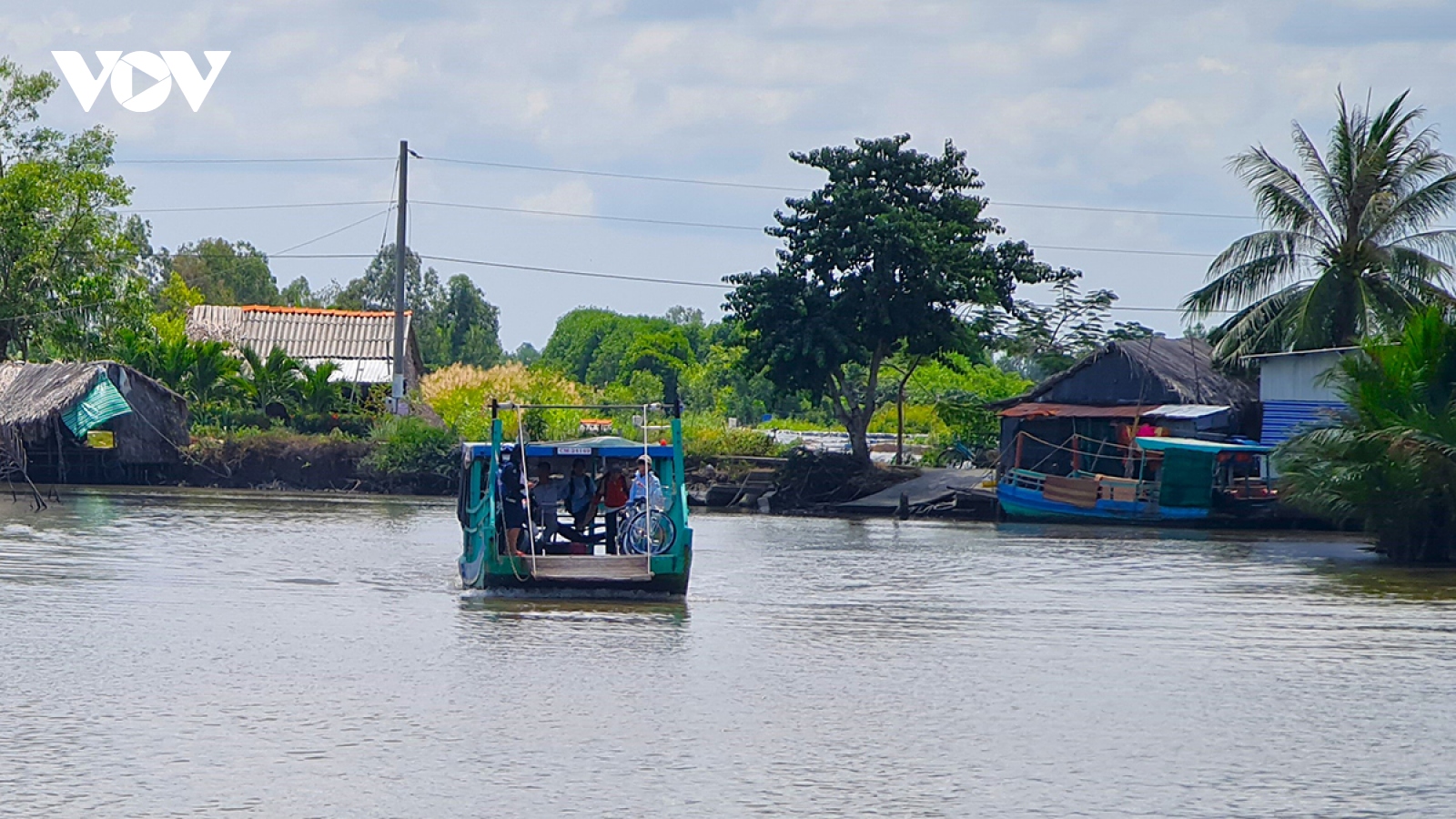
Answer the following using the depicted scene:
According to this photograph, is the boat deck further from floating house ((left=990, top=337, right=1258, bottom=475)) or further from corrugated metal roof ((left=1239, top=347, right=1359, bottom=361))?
floating house ((left=990, top=337, right=1258, bottom=475))

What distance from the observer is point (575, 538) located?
20219 mm

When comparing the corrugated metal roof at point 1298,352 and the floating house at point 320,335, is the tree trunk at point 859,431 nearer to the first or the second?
the corrugated metal roof at point 1298,352

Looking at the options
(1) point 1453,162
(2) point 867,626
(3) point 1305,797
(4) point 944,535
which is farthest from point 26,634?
(1) point 1453,162

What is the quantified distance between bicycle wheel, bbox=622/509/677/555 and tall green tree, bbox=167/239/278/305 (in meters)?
62.1

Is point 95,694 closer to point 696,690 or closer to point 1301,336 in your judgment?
point 696,690

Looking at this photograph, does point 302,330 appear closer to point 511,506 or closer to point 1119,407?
point 1119,407

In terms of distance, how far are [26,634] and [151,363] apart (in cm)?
3003

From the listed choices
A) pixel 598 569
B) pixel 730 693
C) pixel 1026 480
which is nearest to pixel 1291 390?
pixel 1026 480

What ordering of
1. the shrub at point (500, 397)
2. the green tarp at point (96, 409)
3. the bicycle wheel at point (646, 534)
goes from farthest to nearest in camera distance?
the shrub at point (500, 397), the green tarp at point (96, 409), the bicycle wheel at point (646, 534)

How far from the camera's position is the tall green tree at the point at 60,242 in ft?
133

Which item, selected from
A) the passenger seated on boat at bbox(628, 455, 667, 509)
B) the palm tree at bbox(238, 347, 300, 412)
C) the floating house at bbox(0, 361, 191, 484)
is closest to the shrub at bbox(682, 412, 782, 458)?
the palm tree at bbox(238, 347, 300, 412)

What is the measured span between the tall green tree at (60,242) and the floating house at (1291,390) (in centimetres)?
2676

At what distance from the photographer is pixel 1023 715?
1247 centimetres

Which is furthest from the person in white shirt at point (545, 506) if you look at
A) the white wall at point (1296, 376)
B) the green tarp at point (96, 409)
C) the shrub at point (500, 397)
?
the green tarp at point (96, 409)
